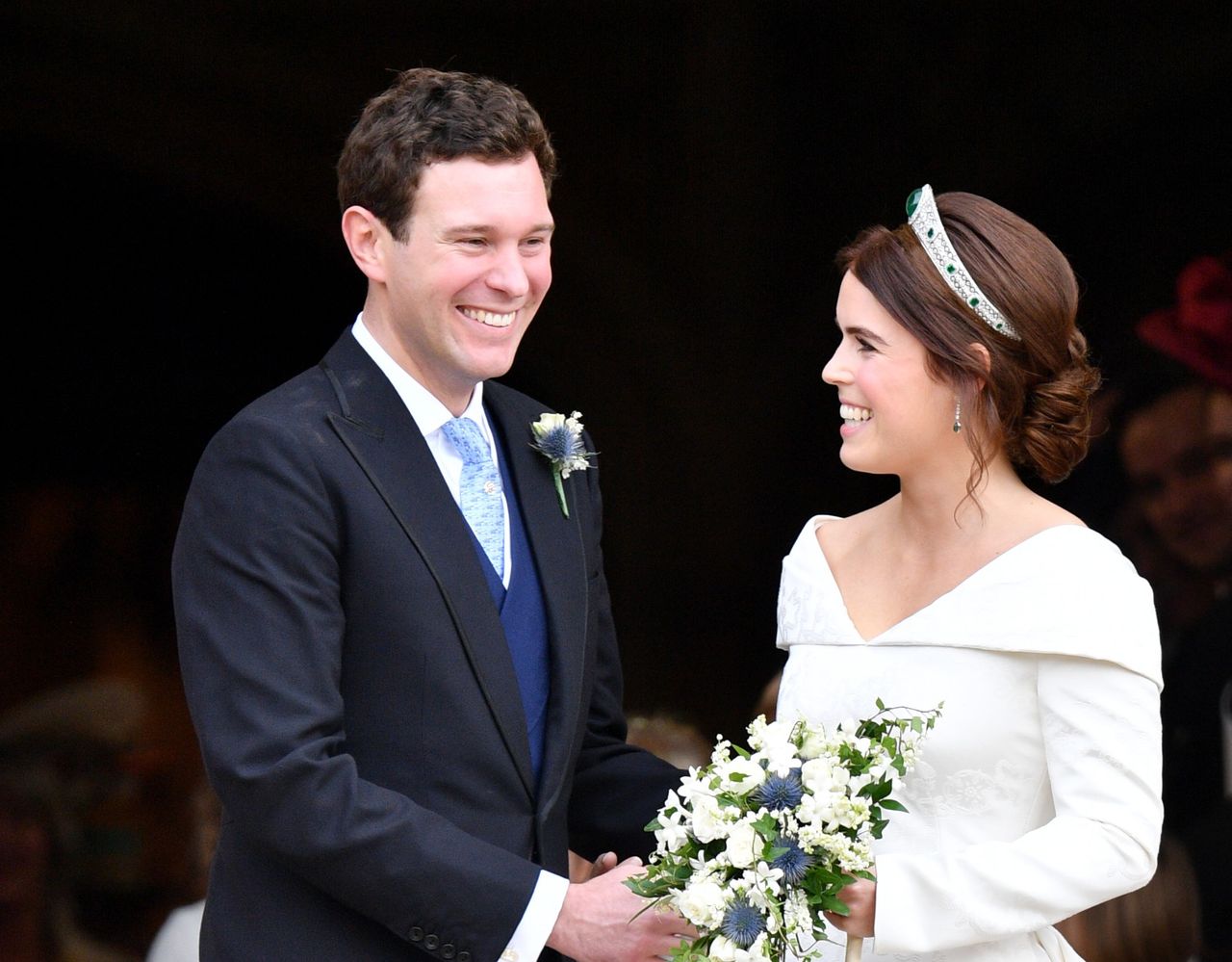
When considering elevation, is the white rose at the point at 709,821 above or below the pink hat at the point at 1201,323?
below

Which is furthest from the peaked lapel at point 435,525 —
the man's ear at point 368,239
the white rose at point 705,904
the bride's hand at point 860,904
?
the bride's hand at point 860,904

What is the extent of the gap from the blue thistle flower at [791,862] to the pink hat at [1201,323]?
3185mm

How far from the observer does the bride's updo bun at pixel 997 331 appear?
2582 millimetres

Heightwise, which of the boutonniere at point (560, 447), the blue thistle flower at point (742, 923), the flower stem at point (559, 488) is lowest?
the blue thistle flower at point (742, 923)

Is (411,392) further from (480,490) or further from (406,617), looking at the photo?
(406,617)

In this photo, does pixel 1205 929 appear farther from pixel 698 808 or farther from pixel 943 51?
pixel 698 808

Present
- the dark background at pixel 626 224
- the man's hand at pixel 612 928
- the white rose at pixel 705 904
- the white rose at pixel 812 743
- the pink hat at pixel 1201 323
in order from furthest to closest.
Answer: the pink hat at pixel 1201 323
the dark background at pixel 626 224
the man's hand at pixel 612 928
the white rose at pixel 812 743
the white rose at pixel 705 904

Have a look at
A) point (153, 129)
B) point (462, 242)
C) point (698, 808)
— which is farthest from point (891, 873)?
point (153, 129)

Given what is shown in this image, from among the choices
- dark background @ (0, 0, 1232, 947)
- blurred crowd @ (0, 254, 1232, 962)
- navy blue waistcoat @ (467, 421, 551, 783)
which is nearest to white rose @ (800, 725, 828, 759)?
navy blue waistcoat @ (467, 421, 551, 783)

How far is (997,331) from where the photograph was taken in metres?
2.58

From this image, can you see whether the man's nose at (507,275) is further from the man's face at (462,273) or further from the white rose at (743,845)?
the white rose at (743,845)

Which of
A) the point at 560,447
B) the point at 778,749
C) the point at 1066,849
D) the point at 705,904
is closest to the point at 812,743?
the point at 778,749

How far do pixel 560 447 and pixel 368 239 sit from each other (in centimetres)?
47

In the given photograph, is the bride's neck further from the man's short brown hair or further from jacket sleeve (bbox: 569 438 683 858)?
the man's short brown hair
